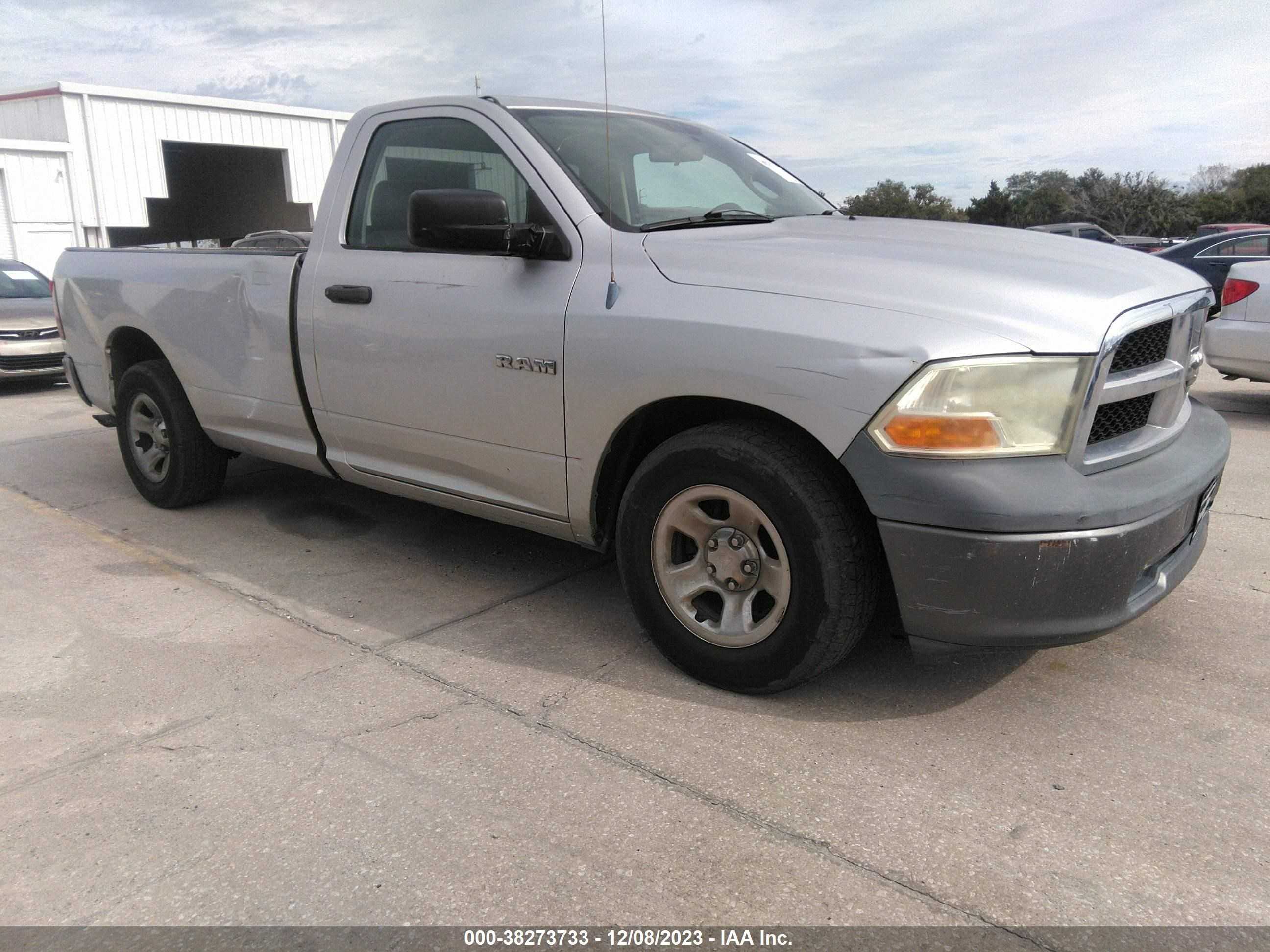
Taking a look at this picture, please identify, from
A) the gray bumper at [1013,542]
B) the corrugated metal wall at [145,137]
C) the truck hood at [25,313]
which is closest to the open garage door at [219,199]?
the corrugated metal wall at [145,137]

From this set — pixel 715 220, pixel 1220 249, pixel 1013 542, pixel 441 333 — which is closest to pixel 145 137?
pixel 1220 249

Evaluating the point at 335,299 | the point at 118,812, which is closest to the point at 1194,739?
the point at 118,812

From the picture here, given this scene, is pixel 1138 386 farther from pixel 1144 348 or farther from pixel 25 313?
pixel 25 313

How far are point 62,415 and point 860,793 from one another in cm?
869

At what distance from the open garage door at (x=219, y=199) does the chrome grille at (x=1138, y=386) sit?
27.0 m

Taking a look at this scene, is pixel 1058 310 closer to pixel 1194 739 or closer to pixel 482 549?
pixel 1194 739

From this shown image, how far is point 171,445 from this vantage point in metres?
5.14

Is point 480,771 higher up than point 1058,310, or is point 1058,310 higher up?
point 1058,310

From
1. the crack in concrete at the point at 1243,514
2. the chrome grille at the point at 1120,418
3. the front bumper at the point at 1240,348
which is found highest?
the chrome grille at the point at 1120,418

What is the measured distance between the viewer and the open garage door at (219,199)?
27953 millimetres

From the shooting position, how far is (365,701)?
3.13 m

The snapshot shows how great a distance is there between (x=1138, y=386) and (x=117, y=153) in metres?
25.0

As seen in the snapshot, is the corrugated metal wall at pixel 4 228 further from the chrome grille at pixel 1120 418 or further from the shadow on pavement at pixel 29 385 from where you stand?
the chrome grille at pixel 1120 418

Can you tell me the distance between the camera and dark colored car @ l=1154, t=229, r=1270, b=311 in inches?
490
